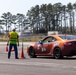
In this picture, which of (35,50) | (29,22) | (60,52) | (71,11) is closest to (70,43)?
(60,52)

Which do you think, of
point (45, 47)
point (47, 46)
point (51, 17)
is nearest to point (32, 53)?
point (45, 47)

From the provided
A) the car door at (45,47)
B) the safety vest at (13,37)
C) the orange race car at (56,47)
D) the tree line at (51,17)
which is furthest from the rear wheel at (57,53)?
the tree line at (51,17)

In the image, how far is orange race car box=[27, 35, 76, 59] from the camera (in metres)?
19.6

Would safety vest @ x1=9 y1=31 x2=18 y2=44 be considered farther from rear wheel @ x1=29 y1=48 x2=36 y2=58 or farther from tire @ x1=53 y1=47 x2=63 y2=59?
tire @ x1=53 y1=47 x2=63 y2=59

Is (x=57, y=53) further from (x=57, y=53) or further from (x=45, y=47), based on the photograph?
(x=45, y=47)

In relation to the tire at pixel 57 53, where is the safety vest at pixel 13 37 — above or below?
above

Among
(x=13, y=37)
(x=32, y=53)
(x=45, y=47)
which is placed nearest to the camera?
(x=45, y=47)

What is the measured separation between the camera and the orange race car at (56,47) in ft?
64.2

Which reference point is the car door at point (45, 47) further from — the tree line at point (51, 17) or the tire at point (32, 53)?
the tree line at point (51, 17)

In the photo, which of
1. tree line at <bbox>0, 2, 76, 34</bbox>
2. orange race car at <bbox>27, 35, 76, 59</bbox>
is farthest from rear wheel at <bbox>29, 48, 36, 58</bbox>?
tree line at <bbox>0, 2, 76, 34</bbox>

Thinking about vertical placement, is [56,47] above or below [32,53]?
above

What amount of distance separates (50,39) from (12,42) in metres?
2.11

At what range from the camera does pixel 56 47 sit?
19.9 meters

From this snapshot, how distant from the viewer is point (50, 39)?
21.0m
